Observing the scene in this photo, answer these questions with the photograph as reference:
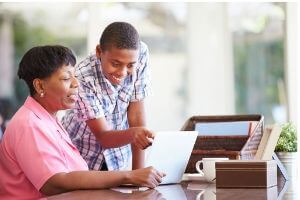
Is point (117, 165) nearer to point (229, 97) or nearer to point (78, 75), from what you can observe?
point (78, 75)

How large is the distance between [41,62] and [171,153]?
0.53m

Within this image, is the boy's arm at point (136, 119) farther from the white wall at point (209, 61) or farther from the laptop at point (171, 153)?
the white wall at point (209, 61)

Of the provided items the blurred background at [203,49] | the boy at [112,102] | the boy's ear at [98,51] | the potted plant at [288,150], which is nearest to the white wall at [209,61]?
the blurred background at [203,49]

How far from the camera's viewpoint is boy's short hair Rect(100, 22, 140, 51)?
8.84 feet

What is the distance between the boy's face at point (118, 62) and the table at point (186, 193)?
0.56 metres

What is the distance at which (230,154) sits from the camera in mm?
2568

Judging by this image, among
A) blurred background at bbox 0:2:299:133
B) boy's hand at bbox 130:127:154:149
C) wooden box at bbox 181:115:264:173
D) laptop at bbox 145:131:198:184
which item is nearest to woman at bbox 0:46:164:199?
laptop at bbox 145:131:198:184

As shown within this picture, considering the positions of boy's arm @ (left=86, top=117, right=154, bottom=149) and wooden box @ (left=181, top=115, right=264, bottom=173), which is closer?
boy's arm @ (left=86, top=117, right=154, bottom=149)

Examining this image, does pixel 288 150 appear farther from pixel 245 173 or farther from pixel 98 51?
pixel 98 51

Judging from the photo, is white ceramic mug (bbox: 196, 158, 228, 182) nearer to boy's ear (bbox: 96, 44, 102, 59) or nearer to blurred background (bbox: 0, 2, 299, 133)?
boy's ear (bbox: 96, 44, 102, 59)

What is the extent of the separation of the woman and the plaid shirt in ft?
1.10

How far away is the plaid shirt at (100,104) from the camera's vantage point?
2834 mm

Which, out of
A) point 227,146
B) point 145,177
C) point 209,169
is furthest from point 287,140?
point 145,177

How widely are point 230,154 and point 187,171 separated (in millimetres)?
239
